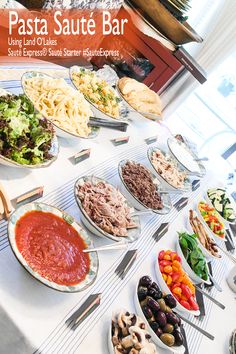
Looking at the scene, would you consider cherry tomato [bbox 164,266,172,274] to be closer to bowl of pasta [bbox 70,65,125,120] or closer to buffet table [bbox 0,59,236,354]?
buffet table [bbox 0,59,236,354]

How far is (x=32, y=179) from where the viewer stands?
1317 millimetres

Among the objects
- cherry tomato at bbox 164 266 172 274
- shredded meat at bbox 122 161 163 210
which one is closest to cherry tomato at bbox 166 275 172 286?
cherry tomato at bbox 164 266 172 274

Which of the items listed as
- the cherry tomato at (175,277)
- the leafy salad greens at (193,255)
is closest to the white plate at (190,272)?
the leafy salad greens at (193,255)

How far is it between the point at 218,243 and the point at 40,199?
130 cm

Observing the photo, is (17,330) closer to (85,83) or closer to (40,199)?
(40,199)

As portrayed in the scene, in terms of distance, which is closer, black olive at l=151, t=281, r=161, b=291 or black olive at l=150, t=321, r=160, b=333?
black olive at l=150, t=321, r=160, b=333

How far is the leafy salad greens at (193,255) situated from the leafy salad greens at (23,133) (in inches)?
32.1

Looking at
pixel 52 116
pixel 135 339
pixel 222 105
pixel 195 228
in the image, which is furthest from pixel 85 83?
pixel 222 105

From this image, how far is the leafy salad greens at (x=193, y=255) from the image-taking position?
157 cm

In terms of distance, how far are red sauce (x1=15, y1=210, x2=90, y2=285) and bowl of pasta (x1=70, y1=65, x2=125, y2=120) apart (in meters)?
0.95

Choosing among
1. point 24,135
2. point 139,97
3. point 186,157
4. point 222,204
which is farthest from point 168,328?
point 139,97

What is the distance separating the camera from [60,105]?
5.21ft

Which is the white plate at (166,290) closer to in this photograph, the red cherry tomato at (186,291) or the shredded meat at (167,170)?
the red cherry tomato at (186,291)

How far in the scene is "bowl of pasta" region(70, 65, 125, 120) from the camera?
1942mm
